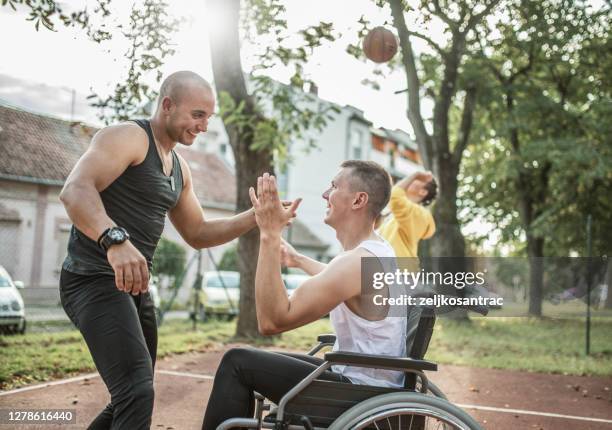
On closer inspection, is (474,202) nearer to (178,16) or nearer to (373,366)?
(178,16)

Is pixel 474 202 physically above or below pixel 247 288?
above

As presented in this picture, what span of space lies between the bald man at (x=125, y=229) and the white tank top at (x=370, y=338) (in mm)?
814

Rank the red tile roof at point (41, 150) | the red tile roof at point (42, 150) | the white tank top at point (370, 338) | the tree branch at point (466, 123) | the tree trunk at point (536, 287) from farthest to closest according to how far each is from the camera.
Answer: the red tile roof at point (42, 150) < the red tile roof at point (41, 150) < the tree branch at point (466, 123) < the tree trunk at point (536, 287) < the white tank top at point (370, 338)

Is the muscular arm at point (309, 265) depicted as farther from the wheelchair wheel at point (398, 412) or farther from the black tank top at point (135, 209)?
the wheelchair wheel at point (398, 412)

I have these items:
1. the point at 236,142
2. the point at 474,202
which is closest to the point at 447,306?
the point at 236,142

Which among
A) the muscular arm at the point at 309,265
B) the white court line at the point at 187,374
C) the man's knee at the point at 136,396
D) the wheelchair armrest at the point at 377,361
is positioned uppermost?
the muscular arm at the point at 309,265

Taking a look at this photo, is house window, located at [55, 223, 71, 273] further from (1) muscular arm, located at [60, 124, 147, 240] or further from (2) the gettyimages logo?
(1) muscular arm, located at [60, 124, 147, 240]

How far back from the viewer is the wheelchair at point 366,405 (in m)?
2.67

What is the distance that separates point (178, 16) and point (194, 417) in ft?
10.8

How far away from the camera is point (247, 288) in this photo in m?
10.5

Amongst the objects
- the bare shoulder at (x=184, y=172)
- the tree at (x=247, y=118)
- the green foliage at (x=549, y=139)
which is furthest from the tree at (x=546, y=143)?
the bare shoulder at (x=184, y=172)

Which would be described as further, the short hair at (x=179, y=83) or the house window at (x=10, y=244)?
the house window at (x=10, y=244)

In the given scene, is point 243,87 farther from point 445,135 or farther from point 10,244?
point 10,244

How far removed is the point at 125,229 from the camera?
10.2 ft
